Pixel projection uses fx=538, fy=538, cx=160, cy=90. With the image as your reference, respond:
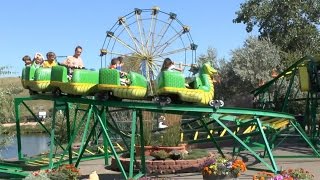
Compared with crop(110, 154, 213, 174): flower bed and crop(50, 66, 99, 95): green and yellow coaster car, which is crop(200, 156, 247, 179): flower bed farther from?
crop(110, 154, 213, 174): flower bed

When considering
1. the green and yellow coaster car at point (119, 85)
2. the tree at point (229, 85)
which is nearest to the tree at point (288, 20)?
the tree at point (229, 85)

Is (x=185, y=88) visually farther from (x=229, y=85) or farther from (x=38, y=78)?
(x=229, y=85)

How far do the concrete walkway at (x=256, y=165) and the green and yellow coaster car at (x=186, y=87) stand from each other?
213 cm

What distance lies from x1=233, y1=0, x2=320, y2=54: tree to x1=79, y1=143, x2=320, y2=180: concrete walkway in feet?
83.1

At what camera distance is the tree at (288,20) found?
139 feet

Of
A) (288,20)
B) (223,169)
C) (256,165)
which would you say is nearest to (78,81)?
(223,169)

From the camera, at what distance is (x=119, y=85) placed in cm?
1159

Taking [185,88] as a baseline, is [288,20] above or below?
above

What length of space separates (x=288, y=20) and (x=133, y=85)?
33.8 meters

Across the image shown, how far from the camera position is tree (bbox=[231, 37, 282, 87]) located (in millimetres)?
40438

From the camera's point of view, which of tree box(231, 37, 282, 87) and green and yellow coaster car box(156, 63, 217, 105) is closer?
green and yellow coaster car box(156, 63, 217, 105)

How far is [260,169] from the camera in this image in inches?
520

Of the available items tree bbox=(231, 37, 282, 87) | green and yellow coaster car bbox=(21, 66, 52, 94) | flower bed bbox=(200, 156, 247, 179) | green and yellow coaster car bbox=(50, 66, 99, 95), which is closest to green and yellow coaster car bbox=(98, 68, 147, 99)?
green and yellow coaster car bbox=(50, 66, 99, 95)

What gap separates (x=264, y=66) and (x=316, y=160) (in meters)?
26.1
